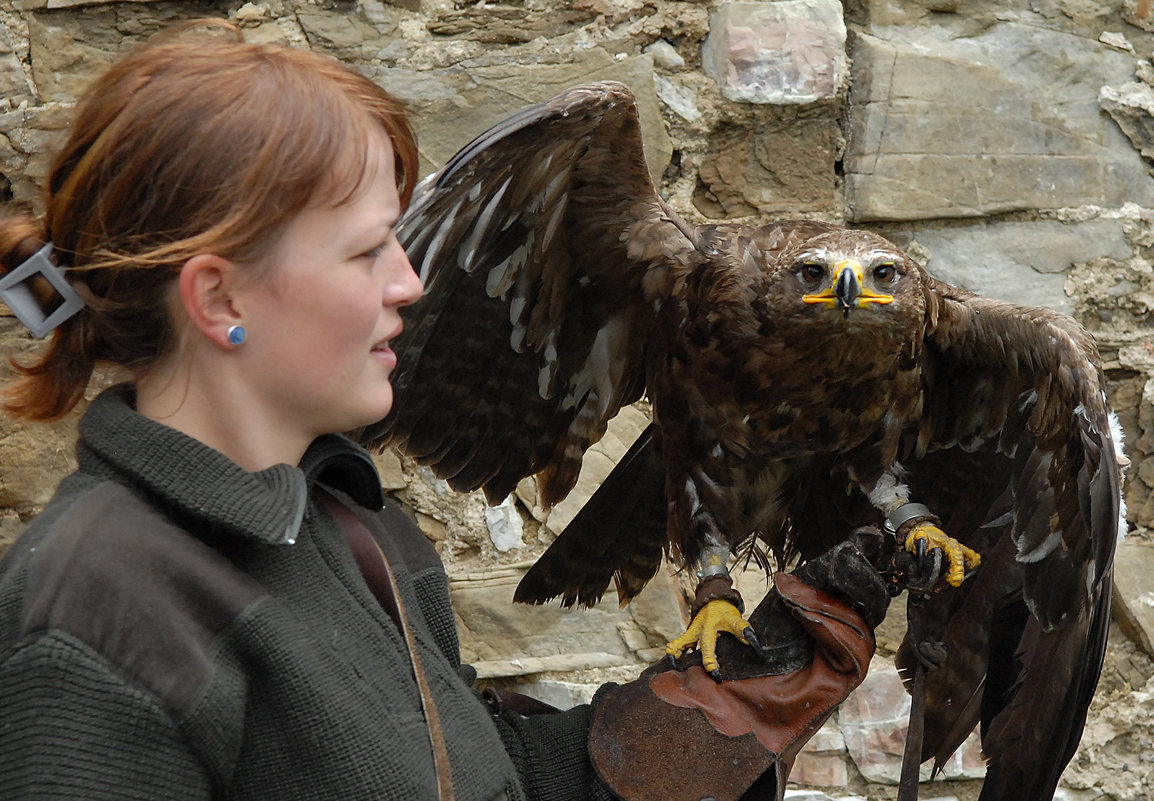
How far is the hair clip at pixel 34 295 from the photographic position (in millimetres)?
1019

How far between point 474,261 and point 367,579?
101cm

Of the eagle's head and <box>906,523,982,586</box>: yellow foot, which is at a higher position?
the eagle's head

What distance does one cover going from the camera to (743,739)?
62.1 inches

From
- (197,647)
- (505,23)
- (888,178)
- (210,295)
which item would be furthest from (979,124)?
(197,647)

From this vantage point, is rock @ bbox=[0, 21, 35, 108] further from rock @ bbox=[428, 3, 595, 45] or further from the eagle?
the eagle

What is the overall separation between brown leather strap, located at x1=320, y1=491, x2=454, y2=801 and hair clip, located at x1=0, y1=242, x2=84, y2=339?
319 millimetres

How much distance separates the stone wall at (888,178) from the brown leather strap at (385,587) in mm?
1242

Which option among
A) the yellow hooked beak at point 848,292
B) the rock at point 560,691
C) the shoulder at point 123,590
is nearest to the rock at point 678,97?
the yellow hooked beak at point 848,292

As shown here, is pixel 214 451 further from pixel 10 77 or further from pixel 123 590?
pixel 10 77

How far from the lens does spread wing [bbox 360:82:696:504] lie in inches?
78.1

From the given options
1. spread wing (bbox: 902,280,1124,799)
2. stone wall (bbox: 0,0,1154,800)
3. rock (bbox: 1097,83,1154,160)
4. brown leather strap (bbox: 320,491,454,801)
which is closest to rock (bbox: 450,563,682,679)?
stone wall (bbox: 0,0,1154,800)

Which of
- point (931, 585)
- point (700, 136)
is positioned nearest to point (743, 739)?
point (931, 585)

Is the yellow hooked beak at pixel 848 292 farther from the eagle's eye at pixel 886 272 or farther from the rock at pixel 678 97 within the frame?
the rock at pixel 678 97

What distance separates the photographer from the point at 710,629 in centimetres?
191
